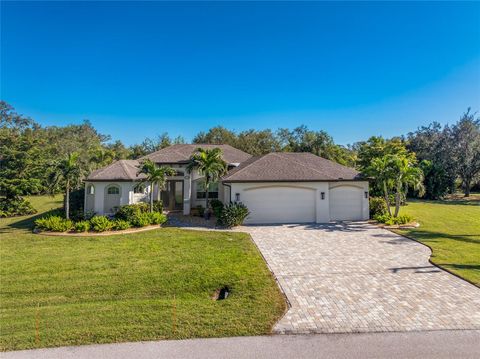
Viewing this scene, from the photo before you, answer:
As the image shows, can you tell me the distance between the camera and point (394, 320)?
6.48 m

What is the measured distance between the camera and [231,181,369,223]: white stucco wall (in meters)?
18.0

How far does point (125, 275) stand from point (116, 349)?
13.8 ft

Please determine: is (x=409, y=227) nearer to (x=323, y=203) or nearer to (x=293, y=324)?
(x=323, y=203)

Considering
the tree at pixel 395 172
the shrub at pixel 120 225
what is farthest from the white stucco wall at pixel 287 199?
the shrub at pixel 120 225

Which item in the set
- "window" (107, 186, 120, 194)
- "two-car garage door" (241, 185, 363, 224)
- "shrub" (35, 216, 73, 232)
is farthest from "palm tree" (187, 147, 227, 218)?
"shrub" (35, 216, 73, 232)

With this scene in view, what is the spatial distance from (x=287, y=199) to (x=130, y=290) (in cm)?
1183

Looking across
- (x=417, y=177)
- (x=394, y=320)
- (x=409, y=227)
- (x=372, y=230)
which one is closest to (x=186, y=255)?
(x=394, y=320)

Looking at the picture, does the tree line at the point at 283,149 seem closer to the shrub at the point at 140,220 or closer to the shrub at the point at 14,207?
the shrub at the point at 14,207

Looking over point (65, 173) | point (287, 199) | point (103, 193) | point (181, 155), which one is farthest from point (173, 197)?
point (287, 199)

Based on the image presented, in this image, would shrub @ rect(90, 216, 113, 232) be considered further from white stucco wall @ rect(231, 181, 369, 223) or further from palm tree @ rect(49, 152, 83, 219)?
white stucco wall @ rect(231, 181, 369, 223)

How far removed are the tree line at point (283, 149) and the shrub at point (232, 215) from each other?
863cm

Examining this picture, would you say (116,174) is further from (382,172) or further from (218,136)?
(218,136)

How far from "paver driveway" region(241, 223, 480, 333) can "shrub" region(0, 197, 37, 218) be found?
21367 mm

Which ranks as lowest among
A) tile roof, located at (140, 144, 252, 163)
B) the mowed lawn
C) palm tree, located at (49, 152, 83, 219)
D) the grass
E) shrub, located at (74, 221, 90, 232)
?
the grass
